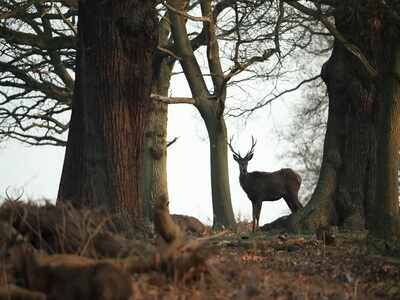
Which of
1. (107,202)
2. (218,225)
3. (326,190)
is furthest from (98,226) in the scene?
(218,225)

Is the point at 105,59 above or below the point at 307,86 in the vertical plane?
below

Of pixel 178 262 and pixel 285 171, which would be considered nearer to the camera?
pixel 178 262

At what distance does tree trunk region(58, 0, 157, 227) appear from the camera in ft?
35.5

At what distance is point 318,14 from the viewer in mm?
14031

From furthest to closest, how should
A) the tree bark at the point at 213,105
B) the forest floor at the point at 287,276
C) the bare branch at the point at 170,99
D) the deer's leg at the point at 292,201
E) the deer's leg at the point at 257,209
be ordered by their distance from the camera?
1. the deer's leg at the point at 292,201
2. the deer's leg at the point at 257,209
3. the tree bark at the point at 213,105
4. the bare branch at the point at 170,99
5. the forest floor at the point at 287,276

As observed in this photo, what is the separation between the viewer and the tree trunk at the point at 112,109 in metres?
10.8

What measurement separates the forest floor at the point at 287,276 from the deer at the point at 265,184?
433 inches

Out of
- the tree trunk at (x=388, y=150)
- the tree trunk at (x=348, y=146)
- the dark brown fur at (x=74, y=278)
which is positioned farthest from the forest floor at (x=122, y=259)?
the tree trunk at (x=348, y=146)

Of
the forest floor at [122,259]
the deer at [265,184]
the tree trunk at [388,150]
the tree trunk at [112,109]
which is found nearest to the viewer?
the forest floor at [122,259]

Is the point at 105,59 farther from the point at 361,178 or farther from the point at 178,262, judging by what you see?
the point at 361,178

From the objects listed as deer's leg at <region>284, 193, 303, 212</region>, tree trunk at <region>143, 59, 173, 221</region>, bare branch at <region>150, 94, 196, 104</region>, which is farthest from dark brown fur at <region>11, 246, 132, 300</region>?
deer's leg at <region>284, 193, 303, 212</region>

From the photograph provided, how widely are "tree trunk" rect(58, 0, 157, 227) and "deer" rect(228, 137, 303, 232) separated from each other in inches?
441

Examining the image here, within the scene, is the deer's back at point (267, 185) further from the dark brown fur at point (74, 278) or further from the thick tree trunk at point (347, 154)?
the dark brown fur at point (74, 278)

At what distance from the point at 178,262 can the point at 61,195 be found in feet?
17.0
